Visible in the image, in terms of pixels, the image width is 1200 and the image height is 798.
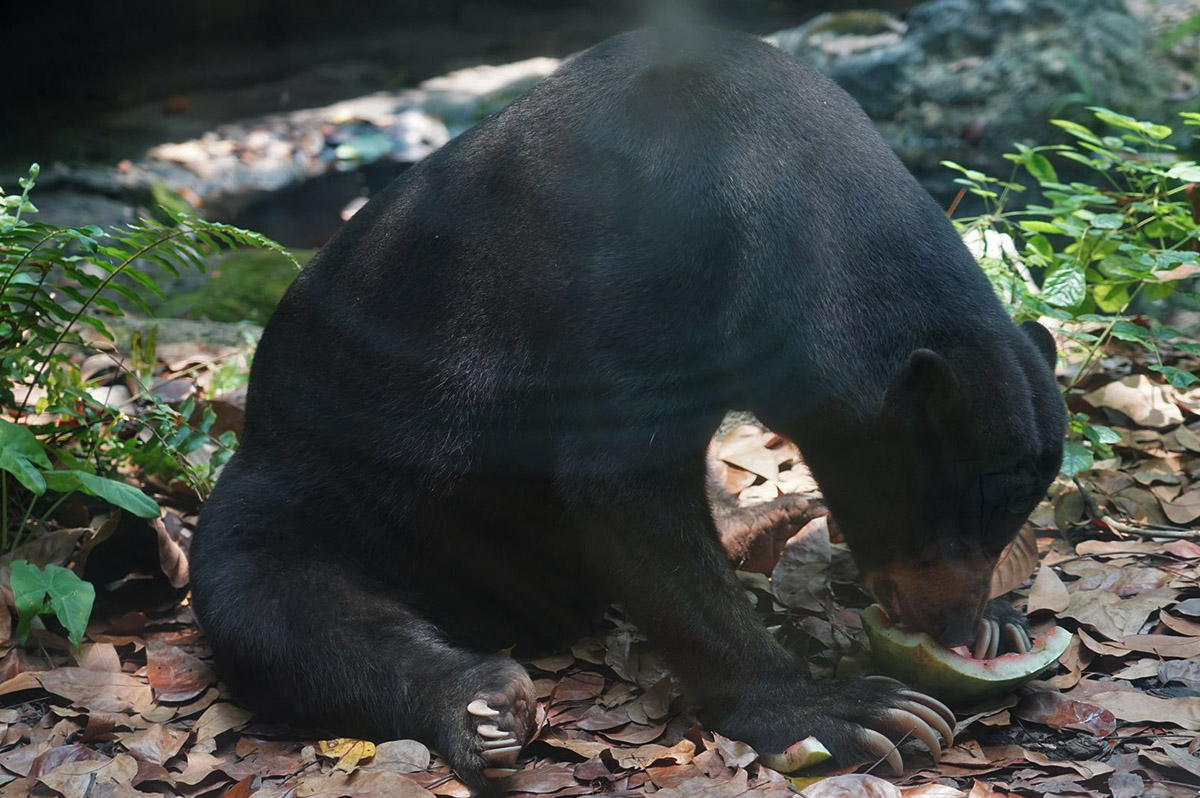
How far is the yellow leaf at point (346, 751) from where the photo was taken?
10.9 ft

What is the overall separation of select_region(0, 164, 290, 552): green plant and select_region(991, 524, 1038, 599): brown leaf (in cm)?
277

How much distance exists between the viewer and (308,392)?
401 cm

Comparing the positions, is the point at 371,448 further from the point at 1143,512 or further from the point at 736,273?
the point at 1143,512

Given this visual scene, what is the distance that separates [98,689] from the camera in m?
3.73

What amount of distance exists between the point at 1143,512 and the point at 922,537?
1619mm

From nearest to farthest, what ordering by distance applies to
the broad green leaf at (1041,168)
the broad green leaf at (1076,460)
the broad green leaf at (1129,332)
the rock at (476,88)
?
the broad green leaf at (1076,460) < the broad green leaf at (1129,332) < the broad green leaf at (1041,168) < the rock at (476,88)

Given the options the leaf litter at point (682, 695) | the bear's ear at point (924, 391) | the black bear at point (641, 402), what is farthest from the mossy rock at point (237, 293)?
the bear's ear at point (924, 391)

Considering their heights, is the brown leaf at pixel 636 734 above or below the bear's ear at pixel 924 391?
below

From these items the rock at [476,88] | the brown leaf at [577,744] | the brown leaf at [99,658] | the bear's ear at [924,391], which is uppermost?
the bear's ear at [924,391]

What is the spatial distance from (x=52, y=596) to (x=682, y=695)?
201cm

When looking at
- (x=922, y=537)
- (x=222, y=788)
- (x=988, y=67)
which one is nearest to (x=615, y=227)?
(x=922, y=537)

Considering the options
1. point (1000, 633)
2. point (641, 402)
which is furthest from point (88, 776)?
point (1000, 633)

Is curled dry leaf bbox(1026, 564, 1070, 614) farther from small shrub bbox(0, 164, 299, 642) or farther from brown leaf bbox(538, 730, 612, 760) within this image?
small shrub bbox(0, 164, 299, 642)

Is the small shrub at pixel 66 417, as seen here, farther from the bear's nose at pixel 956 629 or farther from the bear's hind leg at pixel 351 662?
the bear's nose at pixel 956 629
